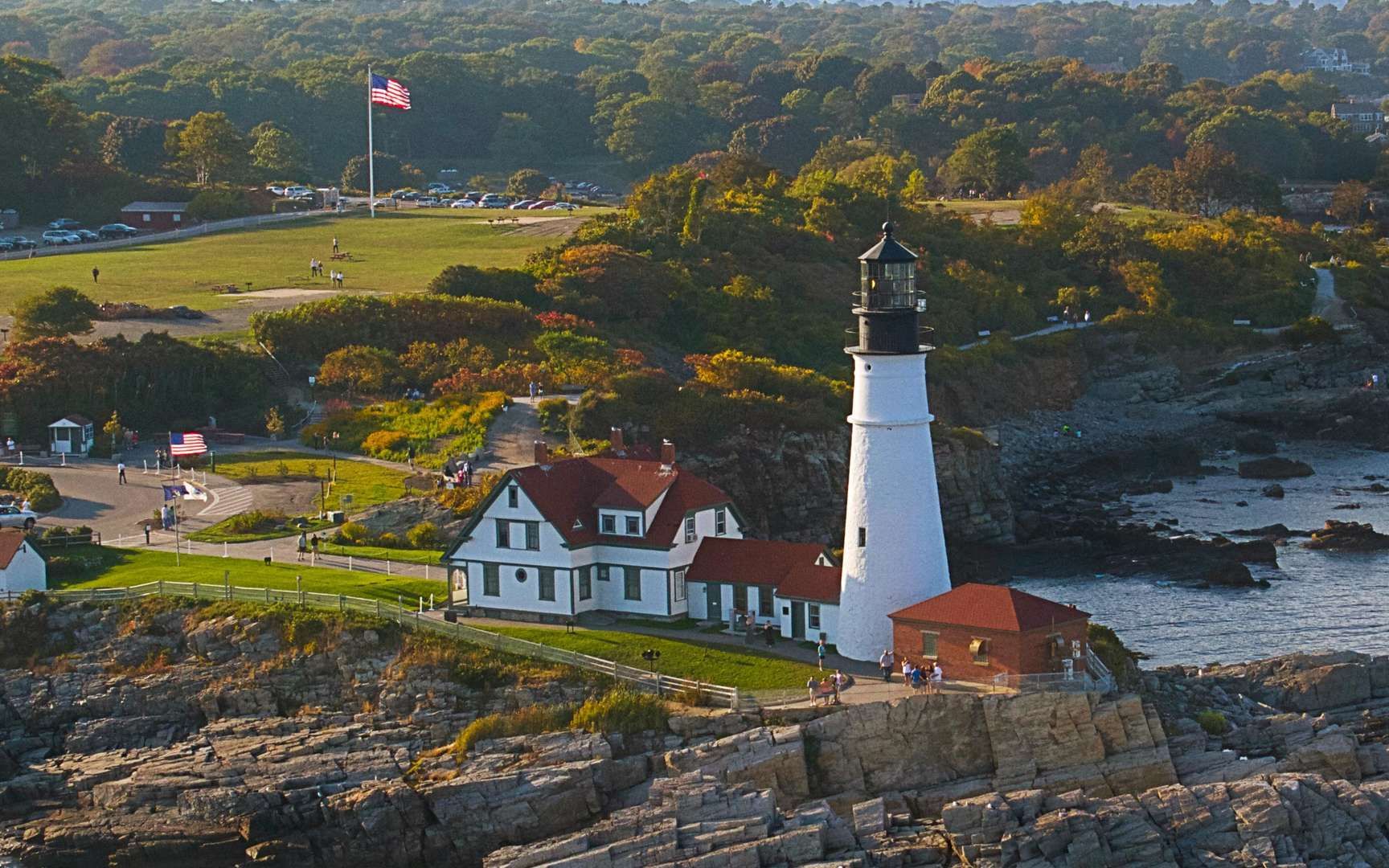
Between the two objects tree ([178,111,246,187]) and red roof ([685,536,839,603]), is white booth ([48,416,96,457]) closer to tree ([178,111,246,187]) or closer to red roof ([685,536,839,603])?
red roof ([685,536,839,603])

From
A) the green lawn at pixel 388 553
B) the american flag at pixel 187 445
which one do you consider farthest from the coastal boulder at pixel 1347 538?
the american flag at pixel 187 445

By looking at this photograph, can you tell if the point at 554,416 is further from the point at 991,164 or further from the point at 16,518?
the point at 991,164

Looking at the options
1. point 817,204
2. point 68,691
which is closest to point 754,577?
point 68,691

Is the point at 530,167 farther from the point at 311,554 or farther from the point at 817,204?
the point at 311,554

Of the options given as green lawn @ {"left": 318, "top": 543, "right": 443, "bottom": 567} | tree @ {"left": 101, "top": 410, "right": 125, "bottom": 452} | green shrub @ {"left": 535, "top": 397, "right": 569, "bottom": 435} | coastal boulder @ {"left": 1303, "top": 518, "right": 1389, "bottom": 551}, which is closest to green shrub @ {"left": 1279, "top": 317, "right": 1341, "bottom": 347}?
coastal boulder @ {"left": 1303, "top": 518, "right": 1389, "bottom": 551}

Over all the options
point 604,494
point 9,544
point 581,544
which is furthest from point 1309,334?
point 9,544

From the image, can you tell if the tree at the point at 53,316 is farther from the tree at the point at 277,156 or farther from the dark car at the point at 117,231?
the tree at the point at 277,156
